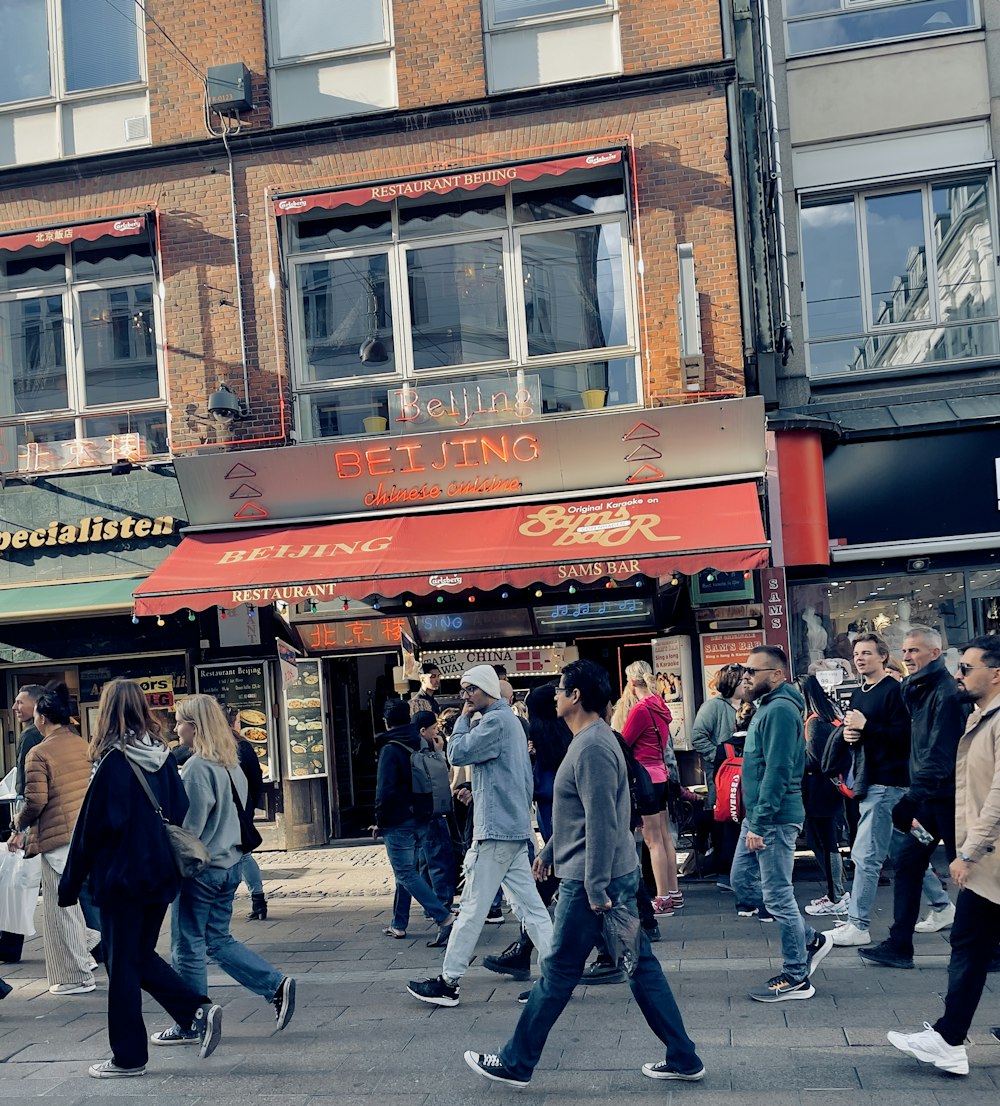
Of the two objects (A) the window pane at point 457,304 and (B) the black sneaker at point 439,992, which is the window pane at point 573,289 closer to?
(A) the window pane at point 457,304

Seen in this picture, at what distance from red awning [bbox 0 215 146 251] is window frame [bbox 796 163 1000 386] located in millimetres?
7455

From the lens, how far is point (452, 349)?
43.9 feet

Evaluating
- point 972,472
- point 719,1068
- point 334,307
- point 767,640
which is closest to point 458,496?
point 334,307

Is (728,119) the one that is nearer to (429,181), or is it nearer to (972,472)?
(429,181)

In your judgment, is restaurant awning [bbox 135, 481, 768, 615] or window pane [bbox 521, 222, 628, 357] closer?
restaurant awning [bbox 135, 481, 768, 615]

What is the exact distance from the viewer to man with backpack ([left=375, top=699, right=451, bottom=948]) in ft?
27.5

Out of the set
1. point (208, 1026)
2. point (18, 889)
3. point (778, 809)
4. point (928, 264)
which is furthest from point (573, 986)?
point (928, 264)

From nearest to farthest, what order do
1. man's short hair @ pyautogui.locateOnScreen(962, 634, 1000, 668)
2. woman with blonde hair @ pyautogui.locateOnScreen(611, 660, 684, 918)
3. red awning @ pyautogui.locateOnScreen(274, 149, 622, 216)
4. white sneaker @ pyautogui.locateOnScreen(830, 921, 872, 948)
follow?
man's short hair @ pyautogui.locateOnScreen(962, 634, 1000, 668), white sneaker @ pyautogui.locateOnScreen(830, 921, 872, 948), woman with blonde hair @ pyautogui.locateOnScreen(611, 660, 684, 918), red awning @ pyautogui.locateOnScreen(274, 149, 622, 216)

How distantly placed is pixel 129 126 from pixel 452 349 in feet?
15.0

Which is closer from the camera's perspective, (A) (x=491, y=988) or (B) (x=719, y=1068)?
(B) (x=719, y=1068)

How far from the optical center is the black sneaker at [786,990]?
647 cm

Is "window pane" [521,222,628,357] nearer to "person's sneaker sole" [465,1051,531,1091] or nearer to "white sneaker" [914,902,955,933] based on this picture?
"white sneaker" [914,902,955,933]

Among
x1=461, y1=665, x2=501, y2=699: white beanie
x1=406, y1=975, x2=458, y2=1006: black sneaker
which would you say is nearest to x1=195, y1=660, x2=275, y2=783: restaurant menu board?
A: x1=461, y1=665, x2=501, y2=699: white beanie

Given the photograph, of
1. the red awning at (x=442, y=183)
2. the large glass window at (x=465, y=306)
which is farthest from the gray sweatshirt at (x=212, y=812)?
the red awning at (x=442, y=183)
